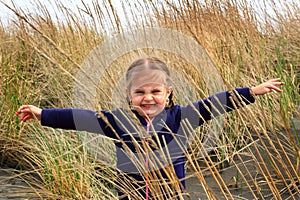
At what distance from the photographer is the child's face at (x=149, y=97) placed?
1.49 m

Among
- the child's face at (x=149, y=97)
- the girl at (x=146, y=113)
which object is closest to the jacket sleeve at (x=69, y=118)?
the girl at (x=146, y=113)

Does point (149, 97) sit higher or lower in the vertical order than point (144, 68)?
lower

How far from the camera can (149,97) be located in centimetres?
148

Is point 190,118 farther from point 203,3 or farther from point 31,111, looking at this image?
point 203,3

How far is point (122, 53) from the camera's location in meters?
3.01

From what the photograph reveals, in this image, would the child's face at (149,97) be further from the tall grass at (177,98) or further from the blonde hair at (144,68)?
the tall grass at (177,98)

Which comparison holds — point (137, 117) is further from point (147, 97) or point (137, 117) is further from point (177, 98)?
point (177, 98)

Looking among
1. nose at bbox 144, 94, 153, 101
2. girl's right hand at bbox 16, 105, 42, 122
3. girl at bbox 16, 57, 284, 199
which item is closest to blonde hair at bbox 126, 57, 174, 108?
girl at bbox 16, 57, 284, 199

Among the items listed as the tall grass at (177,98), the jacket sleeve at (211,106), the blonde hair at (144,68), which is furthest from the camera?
the tall grass at (177,98)

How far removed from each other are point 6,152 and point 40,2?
1479 mm

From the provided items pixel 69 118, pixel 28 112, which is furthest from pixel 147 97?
pixel 28 112

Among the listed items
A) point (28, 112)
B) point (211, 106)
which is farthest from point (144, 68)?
point (28, 112)

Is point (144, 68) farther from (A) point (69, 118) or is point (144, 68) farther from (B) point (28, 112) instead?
(B) point (28, 112)

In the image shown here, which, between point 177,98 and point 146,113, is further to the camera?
point 177,98
